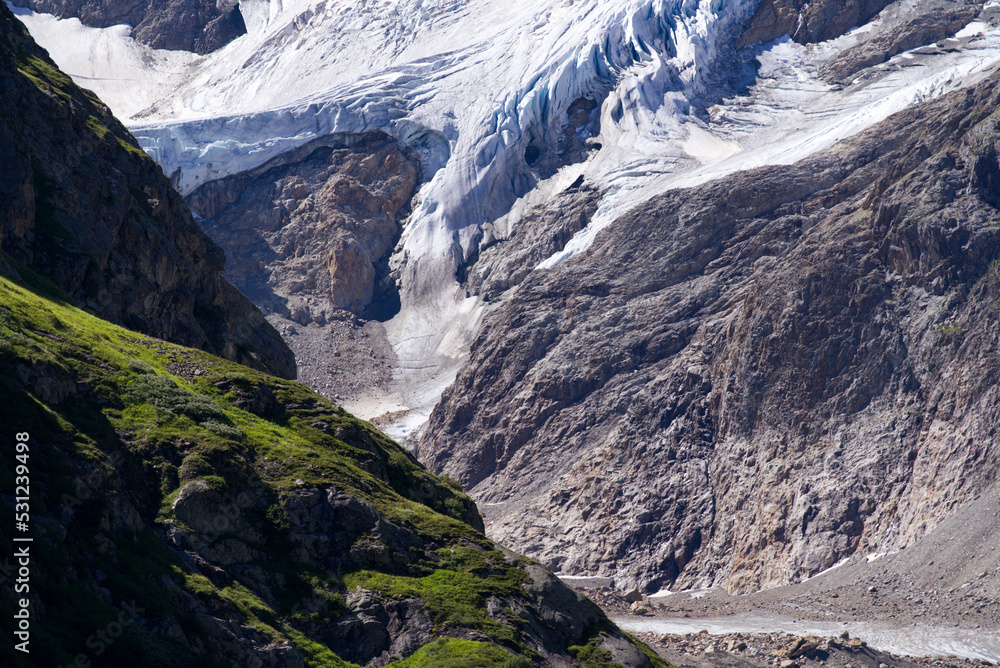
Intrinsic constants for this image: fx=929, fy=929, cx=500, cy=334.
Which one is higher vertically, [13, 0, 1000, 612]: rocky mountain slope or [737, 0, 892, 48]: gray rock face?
[737, 0, 892, 48]: gray rock face

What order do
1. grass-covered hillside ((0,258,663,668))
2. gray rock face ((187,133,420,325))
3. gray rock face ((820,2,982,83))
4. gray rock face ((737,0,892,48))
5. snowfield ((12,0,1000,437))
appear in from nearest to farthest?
grass-covered hillside ((0,258,663,668)) → snowfield ((12,0,1000,437)) → gray rock face ((820,2,982,83)) → gray rock face ((737,0,892,48)) → gray rock face ((187,133,420,325))

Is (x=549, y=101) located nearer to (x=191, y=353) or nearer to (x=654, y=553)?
(x=654, y=553)

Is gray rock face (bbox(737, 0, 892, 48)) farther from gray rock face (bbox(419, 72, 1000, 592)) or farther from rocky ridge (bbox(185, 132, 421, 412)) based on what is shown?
rocky ridge (bbox(185, 132, 421, 412))

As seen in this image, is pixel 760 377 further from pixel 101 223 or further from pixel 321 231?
pixel 321 231

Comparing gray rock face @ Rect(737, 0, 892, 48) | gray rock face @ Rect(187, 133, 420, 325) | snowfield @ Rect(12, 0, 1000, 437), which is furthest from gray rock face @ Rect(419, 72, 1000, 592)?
gray rock face @ Rect(737, 0, 892, 48)

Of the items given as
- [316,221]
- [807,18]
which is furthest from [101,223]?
[807,18]

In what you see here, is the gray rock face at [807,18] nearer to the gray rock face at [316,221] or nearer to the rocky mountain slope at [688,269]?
the rocky mountain slope at [688,269]

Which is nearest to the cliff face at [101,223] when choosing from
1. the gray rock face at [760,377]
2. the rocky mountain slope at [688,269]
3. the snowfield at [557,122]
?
the gray rock face at [760,377]
